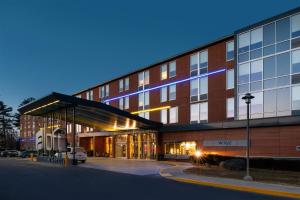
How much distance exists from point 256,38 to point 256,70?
274 cm

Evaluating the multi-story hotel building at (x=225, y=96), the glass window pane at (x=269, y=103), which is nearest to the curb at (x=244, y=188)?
A: the multi-story hotel building at (x=225, y=96)

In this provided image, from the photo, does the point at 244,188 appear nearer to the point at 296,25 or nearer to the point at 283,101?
the point at 283,101

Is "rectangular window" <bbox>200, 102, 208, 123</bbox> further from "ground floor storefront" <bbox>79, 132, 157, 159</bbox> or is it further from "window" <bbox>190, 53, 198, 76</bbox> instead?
"ground floor storefront" <bbox>79, 132, 157, 159</bbox>

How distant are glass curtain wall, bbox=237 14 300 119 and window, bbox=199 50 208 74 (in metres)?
5.37

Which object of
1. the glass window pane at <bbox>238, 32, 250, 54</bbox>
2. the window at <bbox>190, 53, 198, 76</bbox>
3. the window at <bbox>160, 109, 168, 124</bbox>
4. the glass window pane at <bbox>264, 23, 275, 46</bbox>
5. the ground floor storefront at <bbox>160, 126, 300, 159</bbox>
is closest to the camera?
the ground floor storefront at <bbox>160, 126, 300, 159</bbox>

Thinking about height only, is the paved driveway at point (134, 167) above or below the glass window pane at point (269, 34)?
below

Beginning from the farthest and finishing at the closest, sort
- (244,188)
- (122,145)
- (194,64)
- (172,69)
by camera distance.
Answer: (122,145) → (172,69) → (194,64) → (244,188)

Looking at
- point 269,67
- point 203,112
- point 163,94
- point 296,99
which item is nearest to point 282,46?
point 269,67

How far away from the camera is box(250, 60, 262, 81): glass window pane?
35.4 metres

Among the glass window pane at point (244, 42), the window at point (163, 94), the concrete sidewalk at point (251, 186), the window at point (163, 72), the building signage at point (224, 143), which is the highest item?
the glass window pane at point (244, 42)

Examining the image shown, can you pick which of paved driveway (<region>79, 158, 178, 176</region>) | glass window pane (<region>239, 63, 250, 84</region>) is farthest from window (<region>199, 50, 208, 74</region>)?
paved driveway (<region>79, 158, 178, 176</region>)

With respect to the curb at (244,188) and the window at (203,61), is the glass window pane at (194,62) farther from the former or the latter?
the curb at (244,188)

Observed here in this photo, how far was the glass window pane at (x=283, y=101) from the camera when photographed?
33031 millimetres

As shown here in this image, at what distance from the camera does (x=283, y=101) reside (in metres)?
33.4
